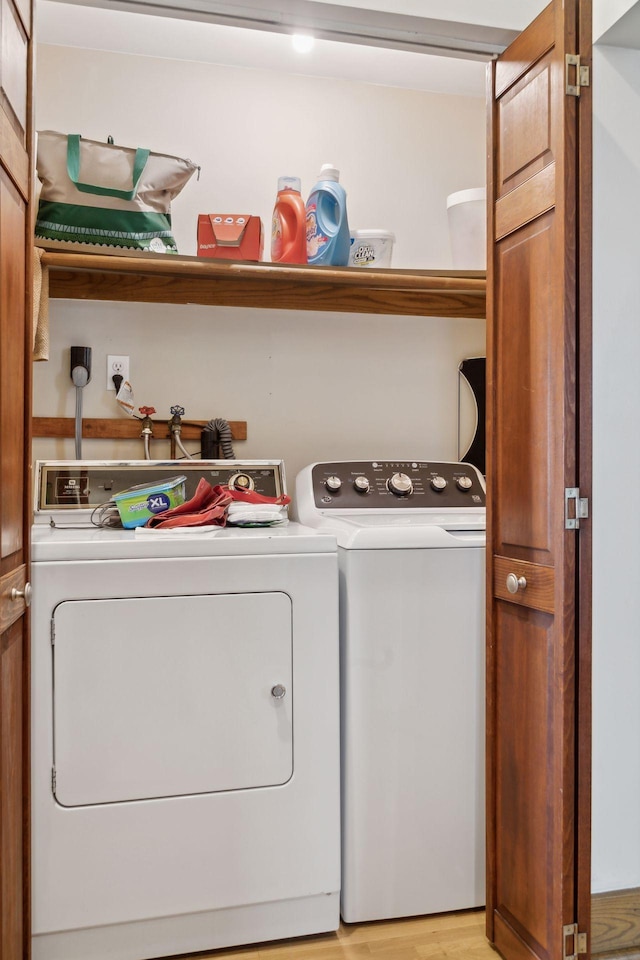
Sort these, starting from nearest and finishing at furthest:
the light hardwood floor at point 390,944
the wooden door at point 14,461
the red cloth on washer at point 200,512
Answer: the wooden door at point 14,461
the light hardwood floor at point 390,944
the red cloth on washer at point 200,512

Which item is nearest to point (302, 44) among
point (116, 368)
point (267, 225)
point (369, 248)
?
point (267, 225)

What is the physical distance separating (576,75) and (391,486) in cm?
121

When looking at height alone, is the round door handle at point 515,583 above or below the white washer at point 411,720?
above

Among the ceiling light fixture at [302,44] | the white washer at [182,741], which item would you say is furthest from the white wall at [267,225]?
the white washer at [182,741]

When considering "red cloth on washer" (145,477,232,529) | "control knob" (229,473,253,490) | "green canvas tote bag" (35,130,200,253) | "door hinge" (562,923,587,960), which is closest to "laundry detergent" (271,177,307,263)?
"green canvas tote bag" (35,130,200,253)

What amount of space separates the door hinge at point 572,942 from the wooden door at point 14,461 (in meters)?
1.04

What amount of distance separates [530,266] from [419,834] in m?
1.35

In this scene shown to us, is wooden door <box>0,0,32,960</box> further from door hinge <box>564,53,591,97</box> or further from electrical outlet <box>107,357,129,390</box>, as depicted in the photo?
door hinge <box>564,53,591,97</box>

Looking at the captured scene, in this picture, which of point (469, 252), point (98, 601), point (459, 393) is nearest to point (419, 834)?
point (98, 601)

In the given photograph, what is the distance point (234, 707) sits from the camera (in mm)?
1655

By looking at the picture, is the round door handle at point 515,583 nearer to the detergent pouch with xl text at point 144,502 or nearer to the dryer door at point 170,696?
the dryer door at point 170,696

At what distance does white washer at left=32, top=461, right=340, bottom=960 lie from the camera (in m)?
1.57

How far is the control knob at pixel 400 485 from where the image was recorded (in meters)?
2.24

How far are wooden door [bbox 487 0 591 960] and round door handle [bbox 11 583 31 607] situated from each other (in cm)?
102
